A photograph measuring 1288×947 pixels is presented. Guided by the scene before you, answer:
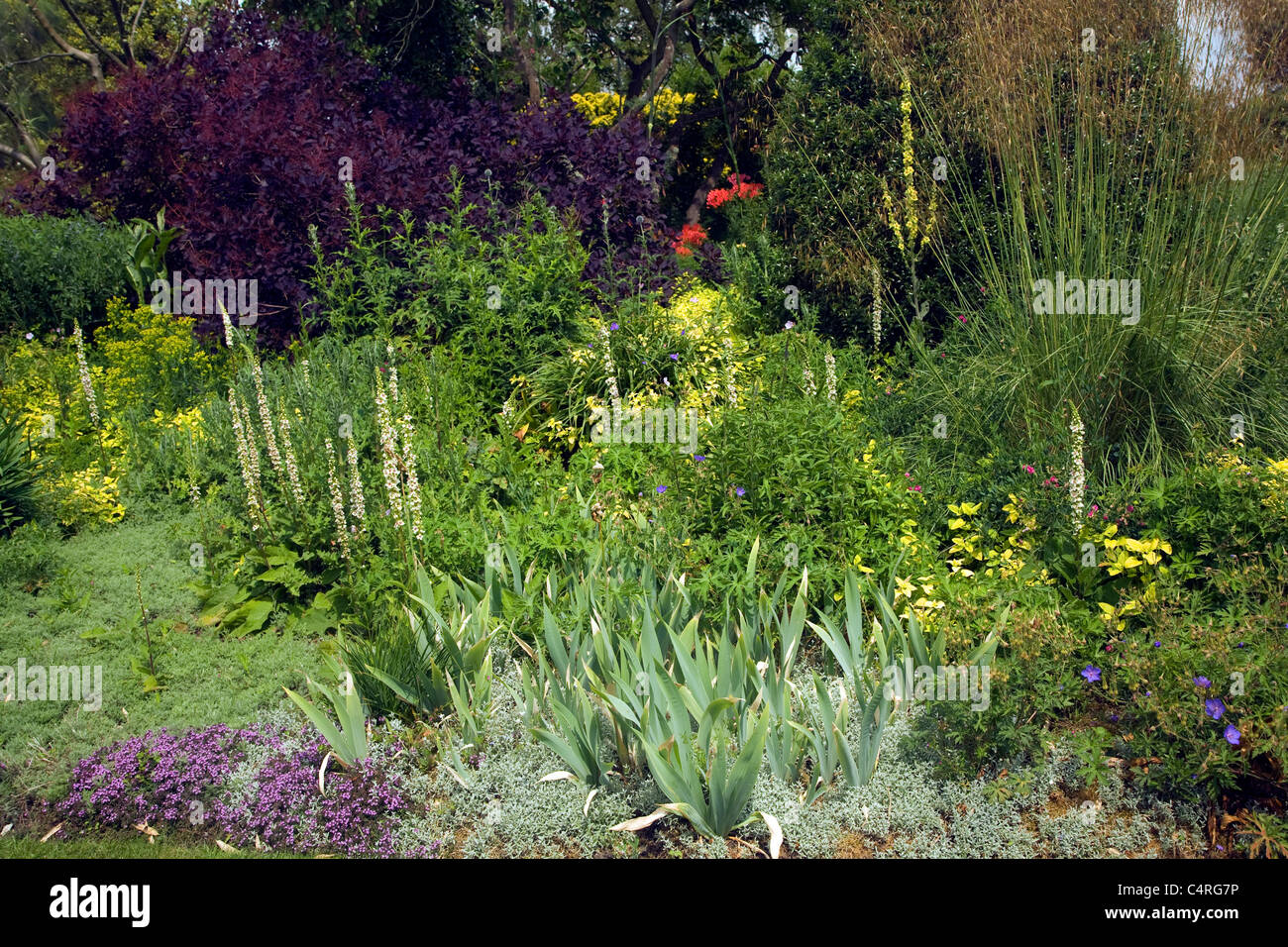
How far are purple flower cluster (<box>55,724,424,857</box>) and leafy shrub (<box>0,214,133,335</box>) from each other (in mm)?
6213

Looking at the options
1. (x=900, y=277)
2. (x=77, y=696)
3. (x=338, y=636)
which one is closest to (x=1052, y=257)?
(x=900, y=277)

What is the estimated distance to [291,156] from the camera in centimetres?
756

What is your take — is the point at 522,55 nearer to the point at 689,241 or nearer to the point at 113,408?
the point at 689,241

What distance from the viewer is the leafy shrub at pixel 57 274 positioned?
853cm

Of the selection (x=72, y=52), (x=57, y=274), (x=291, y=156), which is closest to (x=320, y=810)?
(x=291, y=156)

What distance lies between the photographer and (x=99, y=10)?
68.1ft

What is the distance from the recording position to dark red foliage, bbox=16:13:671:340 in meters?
7.59

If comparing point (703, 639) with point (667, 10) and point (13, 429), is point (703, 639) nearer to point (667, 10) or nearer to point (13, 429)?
point (13, 429)
